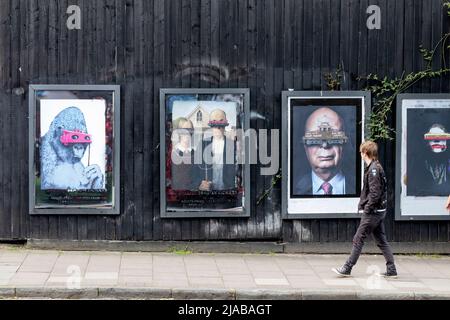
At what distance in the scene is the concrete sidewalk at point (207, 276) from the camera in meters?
9.59

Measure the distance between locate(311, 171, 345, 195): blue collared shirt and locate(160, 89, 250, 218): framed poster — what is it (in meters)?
1.03

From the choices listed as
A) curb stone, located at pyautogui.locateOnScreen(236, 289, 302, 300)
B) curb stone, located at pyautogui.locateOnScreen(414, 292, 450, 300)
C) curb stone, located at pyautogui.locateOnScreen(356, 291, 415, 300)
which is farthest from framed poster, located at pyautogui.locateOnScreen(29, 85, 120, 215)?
curb stone, located at pyautogui.locateOnScreen(414, 292, 450, 300)

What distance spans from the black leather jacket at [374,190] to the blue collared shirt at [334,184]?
6.04 ft

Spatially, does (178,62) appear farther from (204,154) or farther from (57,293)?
(57,293)

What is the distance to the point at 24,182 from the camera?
471 inches

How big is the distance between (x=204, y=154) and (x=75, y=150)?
6.36 feet

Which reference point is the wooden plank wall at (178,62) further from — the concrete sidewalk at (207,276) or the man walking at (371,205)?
the man walking at (371,205)

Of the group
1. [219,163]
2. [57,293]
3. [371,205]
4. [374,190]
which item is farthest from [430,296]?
[57,293]

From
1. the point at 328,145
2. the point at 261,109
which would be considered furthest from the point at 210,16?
the point at 328,145

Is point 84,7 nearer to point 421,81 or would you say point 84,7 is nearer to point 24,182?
point 24,182

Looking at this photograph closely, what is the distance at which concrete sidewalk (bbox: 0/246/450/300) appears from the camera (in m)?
9.59

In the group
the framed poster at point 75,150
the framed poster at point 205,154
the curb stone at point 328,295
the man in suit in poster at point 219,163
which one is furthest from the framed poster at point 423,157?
the framed poster at point 75,150

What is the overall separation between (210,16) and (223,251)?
357 centimetres

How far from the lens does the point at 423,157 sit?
12.3m
